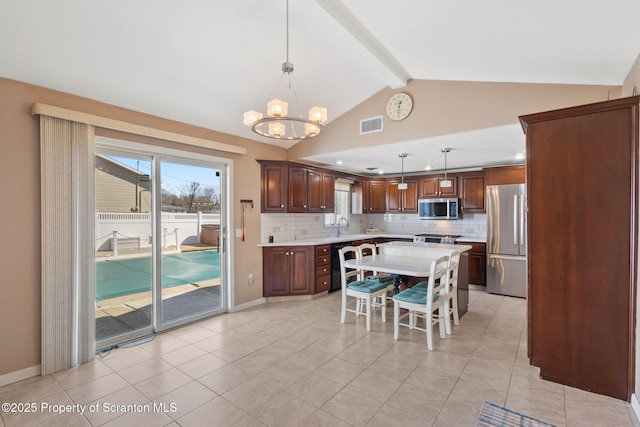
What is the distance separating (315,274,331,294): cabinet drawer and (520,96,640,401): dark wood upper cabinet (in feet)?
10.0

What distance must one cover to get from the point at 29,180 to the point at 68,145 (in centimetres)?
43

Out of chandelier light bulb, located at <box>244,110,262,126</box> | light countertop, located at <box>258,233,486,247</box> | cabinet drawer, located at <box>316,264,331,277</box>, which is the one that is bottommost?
cabinet drawer, located at <box>316,264,331,277</box>

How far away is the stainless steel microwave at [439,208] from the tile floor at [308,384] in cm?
276

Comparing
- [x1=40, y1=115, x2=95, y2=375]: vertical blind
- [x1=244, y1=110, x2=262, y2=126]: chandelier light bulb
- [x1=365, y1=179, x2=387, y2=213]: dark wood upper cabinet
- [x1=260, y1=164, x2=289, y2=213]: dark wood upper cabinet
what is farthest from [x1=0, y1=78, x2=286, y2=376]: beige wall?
[x1=365, y1=179, x2=387, y2=213]: dark wood upper cabinet

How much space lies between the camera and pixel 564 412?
210cm

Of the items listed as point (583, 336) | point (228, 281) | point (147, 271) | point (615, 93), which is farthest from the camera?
point (228, 281)

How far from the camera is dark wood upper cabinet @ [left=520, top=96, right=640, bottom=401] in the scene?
2176 millimetres

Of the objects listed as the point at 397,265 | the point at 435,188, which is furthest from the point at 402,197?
the point at 397,265

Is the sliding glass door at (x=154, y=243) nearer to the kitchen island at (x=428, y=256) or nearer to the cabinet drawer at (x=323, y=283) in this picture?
the cabinet drawer at (x=323, y=283)

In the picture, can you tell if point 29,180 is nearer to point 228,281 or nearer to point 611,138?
point 228,281

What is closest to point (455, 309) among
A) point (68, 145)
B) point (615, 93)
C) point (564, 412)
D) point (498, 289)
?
point (564, 412)


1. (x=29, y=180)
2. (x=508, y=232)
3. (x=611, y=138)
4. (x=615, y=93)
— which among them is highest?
(x=615, y=93)

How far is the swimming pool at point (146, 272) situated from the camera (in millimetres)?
3291

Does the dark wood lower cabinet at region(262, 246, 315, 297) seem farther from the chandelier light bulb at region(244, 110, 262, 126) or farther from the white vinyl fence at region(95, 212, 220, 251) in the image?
the chandelier light bulb at region(244, 110, 262, 126)
